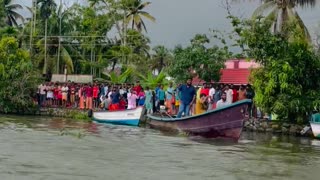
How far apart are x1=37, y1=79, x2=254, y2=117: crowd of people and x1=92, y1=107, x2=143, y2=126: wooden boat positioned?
0.60 meters

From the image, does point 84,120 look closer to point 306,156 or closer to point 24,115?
point 24,115

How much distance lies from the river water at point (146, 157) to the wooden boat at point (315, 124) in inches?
30.4

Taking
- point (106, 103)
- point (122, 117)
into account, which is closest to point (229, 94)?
point (122, 117)

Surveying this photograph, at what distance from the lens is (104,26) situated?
42469 millimetres

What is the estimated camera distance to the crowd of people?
20.7 metres

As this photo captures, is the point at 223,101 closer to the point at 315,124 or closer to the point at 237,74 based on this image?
the point at 315,124

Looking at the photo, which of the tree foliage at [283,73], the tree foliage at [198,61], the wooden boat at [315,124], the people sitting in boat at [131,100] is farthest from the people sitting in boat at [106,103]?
the wooden boat at [315,124]

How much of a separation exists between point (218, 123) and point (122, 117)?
699 cm

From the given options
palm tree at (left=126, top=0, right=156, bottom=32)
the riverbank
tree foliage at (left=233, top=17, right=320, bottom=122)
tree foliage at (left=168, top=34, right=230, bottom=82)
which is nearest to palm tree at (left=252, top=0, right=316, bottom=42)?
tree foliage at (left=168, top=34, right=230, bottom=82)

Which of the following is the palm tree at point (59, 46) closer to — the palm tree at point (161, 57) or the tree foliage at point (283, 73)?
the palm tree at point (161, 57)

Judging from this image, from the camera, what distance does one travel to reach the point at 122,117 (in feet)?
78.9

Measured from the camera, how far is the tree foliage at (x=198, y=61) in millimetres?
29641

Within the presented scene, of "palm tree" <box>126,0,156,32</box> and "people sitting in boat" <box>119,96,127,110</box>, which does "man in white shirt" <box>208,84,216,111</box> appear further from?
"palm tree" <box>126,0,156,32</box>

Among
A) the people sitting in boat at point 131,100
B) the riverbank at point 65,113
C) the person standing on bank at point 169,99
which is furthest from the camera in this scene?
the riverbank at point 65,113
